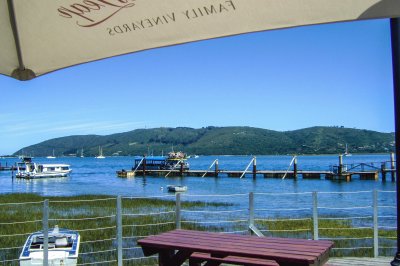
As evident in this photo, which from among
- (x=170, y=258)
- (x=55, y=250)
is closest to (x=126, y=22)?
(x=170, y=258)

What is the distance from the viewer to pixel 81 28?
8.02ft

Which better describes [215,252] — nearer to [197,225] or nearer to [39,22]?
[39,22]

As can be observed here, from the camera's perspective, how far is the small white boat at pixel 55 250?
23.4ft

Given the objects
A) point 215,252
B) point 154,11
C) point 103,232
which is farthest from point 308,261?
point 103,232

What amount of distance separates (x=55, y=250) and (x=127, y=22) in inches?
245

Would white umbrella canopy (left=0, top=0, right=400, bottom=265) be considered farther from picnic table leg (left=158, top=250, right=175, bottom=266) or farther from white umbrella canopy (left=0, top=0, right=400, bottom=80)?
picnic table leg (left=158, top=250, right=175, bottom=266)

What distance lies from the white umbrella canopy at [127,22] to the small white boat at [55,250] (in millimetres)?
5127

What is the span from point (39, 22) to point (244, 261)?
2512mm

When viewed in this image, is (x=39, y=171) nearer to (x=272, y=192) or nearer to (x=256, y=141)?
(x=272, y=192)

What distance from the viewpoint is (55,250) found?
25.1ft

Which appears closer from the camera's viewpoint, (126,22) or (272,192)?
(126,22)

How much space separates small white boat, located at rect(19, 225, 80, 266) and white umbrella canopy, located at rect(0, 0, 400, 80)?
5.13 meters

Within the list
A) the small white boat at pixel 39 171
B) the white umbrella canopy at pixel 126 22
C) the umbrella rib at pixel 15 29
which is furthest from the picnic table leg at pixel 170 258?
the small white boat at pixel 39 171

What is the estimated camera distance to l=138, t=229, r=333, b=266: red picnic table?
3.24 m
